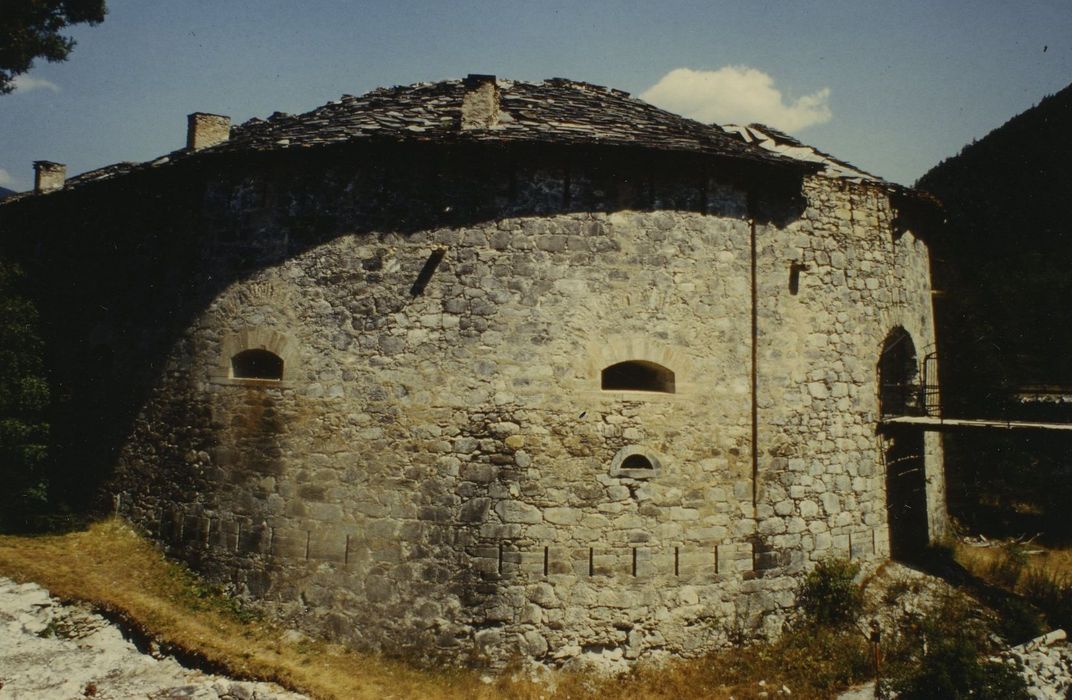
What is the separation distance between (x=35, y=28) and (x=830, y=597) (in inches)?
676

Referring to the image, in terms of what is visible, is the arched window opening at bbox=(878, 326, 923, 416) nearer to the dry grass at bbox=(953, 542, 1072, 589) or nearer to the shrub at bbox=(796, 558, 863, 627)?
the dry grass at bbox=(953, 542, 1072, 589)

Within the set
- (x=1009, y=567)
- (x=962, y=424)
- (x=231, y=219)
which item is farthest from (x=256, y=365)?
(x=1009, y=567)

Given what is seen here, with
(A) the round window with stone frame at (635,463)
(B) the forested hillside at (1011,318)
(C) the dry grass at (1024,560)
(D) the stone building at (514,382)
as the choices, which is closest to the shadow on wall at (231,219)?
(D) the stone building at (514,382)

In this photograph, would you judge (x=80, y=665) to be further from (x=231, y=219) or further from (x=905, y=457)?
(x=905, y=457)

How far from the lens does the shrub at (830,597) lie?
7387mm

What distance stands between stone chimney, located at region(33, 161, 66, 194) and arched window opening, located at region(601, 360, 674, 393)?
39.0 ft

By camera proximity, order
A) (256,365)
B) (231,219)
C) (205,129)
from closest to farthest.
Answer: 1. (231,219)
2. (256,365)
3. (205,129)

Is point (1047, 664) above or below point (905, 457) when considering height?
below

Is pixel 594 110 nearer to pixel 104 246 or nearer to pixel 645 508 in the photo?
pixel 645 508

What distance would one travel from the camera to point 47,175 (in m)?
11.8

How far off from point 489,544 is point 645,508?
6.27ft

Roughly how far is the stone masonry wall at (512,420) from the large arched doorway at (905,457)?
1.55 meters

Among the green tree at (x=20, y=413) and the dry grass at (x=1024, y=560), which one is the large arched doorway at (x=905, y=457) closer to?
the dry grass at (x=1024, y=560)

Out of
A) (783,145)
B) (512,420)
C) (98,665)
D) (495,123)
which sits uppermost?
(783,145)
